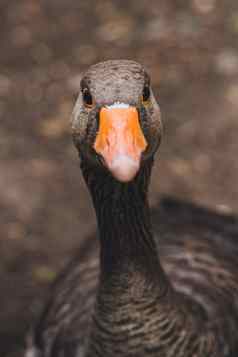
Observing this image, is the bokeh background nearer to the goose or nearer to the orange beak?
the goose

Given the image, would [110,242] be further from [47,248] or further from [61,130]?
[61,130]

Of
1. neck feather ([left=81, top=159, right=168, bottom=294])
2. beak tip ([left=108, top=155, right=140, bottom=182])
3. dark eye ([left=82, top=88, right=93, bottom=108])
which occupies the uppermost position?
dark eye ([left=82, top=88, right=93, bottom=108])

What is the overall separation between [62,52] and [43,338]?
4.23m

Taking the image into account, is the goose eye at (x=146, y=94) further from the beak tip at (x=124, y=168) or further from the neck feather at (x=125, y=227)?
the beak tip at (x=124, y=168)

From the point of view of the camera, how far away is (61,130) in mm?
7297

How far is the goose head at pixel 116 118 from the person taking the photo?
298 centimetres

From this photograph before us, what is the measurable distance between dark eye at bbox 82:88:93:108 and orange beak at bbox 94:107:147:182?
12 centimetres

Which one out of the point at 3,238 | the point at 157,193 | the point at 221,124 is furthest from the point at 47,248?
the point at 221,124

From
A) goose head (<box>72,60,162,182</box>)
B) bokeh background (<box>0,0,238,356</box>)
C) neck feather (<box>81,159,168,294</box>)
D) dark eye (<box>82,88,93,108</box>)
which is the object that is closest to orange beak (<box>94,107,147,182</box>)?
goose head (<box>72,60,162,182</box>)

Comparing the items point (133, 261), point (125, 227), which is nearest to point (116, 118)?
point (125, 227)

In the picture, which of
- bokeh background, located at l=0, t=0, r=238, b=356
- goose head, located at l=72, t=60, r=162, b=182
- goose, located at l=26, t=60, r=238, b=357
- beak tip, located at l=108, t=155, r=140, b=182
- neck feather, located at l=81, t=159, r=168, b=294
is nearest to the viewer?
beak tip, located at l=108, t=155, r=140, b=182

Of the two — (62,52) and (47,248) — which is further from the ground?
(62,52)

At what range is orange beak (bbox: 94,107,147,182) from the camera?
286 cm

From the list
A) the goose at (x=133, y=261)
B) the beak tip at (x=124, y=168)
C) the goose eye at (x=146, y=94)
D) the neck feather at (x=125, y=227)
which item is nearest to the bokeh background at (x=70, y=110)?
the goose at (x=133, y=261)
